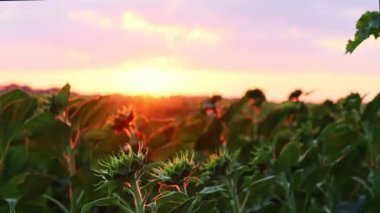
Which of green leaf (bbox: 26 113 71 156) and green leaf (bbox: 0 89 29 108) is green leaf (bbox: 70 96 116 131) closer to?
green leaf (bbox: 26 113 71 156)

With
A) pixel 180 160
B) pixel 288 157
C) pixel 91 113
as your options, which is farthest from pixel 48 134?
pixel 180 160

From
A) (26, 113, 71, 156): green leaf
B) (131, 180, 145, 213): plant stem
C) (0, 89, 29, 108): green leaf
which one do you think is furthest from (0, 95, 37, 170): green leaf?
(131, 180, 145, 213): plant stem

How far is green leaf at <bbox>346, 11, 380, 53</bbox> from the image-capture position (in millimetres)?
2502

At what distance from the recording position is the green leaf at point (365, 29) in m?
2.50

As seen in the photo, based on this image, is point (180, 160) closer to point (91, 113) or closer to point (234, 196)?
point (234, 196)

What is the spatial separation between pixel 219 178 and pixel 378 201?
106 centimetres

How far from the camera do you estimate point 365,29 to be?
2.53 metres

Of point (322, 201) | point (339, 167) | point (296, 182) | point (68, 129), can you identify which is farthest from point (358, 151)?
point (68, 129)

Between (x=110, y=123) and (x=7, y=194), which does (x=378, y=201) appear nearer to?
(x=110, y=123)

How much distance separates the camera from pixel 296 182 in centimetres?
340

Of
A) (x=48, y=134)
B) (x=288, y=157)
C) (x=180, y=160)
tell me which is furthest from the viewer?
(x=288, y=157)

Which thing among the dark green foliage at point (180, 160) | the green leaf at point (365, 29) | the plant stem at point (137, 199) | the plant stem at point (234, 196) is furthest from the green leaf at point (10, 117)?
the green leaf at point (365, 29)

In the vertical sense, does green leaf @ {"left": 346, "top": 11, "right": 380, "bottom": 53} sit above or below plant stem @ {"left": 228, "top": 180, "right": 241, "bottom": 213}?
above

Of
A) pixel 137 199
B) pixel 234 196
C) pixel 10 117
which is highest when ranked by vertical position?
pixel 10 117
